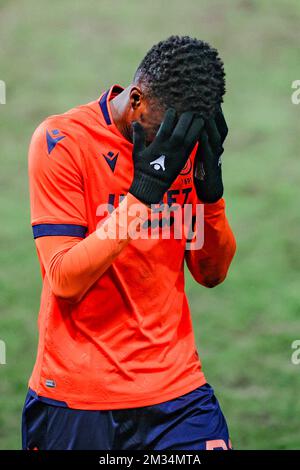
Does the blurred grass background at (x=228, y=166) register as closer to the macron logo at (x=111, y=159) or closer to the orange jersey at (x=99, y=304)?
the orange jersey at (x=99, y=304)

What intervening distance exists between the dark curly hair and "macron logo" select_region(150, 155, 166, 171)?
0.15 metres

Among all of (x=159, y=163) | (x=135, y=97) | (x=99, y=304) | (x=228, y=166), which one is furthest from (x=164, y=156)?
(x=228, y=166)

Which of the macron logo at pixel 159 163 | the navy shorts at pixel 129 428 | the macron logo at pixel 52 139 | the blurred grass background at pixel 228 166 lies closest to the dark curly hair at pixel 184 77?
the macron logo at pixel 159 163

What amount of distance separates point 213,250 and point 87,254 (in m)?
0.63

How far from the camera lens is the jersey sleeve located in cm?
324

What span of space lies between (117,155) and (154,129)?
189mm

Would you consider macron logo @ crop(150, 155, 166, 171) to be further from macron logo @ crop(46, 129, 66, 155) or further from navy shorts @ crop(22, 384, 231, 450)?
navy shorts @ crop(22, 384, 231, 450)

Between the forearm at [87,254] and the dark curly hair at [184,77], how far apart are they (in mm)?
326

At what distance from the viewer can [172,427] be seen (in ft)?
11.0

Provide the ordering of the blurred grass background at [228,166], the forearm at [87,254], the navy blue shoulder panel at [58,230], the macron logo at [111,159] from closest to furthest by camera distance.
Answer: the forearm at [87,254]
the navy blue shoulder panel at [58,230]
the macron logo at [111,159]
the blurred grass background at [228,166]

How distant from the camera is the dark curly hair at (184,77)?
3.15 m

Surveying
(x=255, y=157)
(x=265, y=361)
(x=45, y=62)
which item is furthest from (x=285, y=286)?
(x=45, y=62)

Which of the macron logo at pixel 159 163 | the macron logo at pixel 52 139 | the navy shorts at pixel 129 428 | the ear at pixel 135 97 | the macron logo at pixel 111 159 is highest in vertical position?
the ear at pixel 135 97

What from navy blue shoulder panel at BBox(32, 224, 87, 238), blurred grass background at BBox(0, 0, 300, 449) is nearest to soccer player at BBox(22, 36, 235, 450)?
navy blue shoulder panel at BBox(32, 224, 87, 238)
